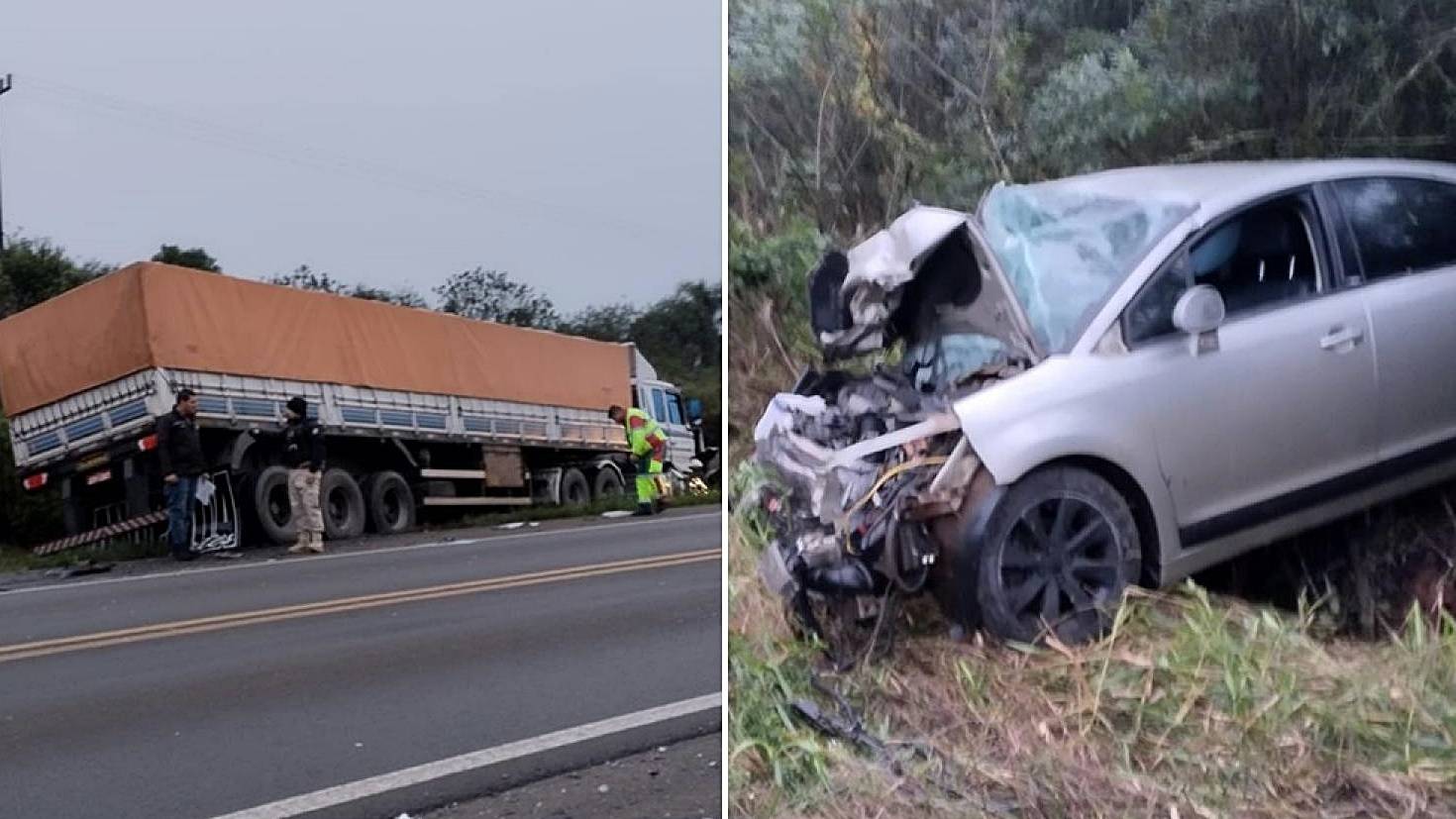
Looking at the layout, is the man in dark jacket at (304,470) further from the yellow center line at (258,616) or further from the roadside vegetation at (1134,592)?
the roadside vegetation at (1134,592)

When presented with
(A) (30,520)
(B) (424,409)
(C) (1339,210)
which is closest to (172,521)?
(A) (30,520)

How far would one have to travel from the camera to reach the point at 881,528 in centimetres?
261

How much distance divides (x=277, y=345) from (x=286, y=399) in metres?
0.39

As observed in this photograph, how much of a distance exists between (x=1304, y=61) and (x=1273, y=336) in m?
0.45

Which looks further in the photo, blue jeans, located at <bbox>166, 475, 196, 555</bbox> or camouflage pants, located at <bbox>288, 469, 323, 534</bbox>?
camouflage pants, located at <bbox>288, 469, 323, 534</bbox>

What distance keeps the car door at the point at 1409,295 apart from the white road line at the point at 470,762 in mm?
1598

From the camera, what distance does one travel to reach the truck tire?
3.86m

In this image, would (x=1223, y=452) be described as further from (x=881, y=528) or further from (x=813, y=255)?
(x=813, y=255)

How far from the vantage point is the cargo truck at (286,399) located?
350 cm

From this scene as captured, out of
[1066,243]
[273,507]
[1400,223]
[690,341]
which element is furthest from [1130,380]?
[273,507]

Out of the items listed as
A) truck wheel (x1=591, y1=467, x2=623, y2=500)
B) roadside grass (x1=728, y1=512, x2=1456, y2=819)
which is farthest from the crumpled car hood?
truck wheel (x1=591, y1=467, x2=623, y2=500)

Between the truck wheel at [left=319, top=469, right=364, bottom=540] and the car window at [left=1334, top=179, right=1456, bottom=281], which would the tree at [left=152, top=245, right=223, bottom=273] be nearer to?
the truck wheel at [left=319, top=469, right=364, bottom=540]

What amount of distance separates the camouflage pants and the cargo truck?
0.14ft

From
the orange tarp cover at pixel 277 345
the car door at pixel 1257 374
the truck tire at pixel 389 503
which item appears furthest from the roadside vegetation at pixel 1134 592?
the truck tire at pixel 389 503
